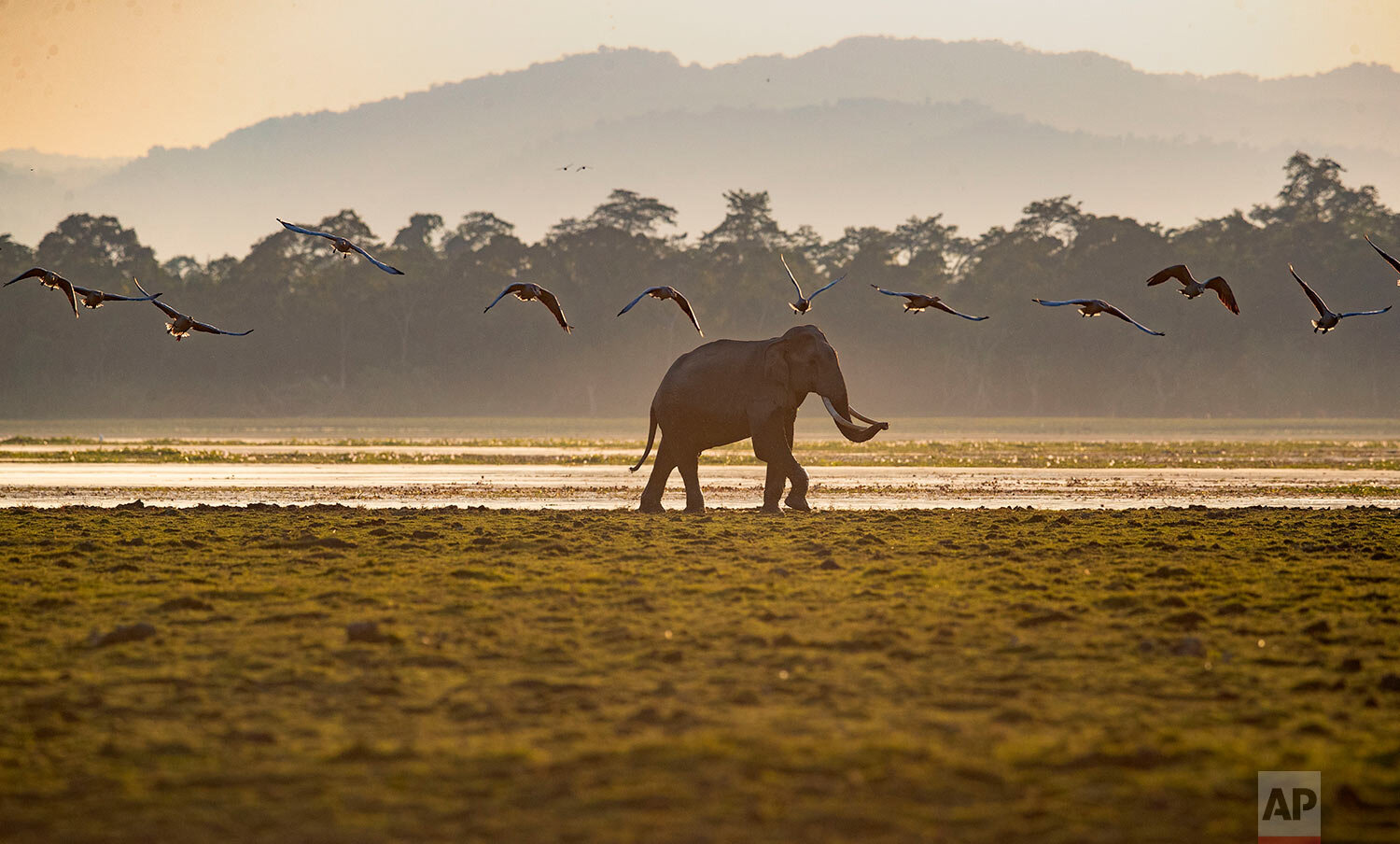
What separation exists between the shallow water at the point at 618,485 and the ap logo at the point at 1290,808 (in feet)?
56.6

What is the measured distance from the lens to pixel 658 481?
24266mm

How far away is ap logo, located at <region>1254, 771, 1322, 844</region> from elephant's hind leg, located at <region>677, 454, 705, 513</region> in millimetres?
16046

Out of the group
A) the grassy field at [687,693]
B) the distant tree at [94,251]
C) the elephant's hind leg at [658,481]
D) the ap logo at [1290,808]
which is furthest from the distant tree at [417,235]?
the ap logo at [1290,808]

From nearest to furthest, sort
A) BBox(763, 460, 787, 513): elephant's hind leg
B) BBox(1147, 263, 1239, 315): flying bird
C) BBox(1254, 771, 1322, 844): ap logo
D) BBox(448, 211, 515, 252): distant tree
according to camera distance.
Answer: BBox(1254, 771, 1322, 844): ap logo → BBox(1147, 263, 1239, 315): flying bird → BBox(763, 460, 787, 513): elephant's hind leg → BBox(448, 211, 515, 252): distant tree

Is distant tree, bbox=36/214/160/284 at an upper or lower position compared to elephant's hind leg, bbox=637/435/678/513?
upper

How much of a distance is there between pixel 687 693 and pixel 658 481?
48.1ft

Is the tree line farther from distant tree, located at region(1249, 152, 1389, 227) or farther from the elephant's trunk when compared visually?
the elephant's trunk

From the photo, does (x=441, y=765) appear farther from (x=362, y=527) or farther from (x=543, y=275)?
(x=543, y=275)

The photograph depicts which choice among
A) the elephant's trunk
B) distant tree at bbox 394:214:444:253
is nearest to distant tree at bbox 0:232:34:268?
distant tree at bbox 394:214:444:253

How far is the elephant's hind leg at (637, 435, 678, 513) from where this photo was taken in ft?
78.7

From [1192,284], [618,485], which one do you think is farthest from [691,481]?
[1192,284]

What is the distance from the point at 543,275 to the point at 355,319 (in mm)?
16043

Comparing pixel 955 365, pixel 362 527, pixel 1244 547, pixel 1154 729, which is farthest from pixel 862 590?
pixel 955 365

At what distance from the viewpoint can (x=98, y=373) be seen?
391ft
